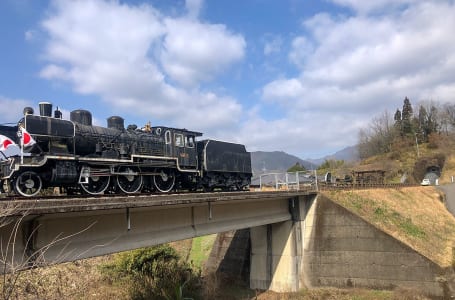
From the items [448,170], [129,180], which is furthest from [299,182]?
[448,170]

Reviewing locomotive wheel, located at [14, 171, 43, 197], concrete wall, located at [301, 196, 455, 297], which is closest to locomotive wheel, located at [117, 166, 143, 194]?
locomotive wheel, located at [14, 171, 43, 197]

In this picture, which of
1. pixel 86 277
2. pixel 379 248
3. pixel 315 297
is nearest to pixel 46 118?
pixel 86 277

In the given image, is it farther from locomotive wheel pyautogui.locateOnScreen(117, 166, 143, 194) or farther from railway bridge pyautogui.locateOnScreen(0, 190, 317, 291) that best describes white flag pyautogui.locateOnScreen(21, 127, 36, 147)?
locomotive wheel pyautogui.locateOnScreen(117, 166, 143, 194)

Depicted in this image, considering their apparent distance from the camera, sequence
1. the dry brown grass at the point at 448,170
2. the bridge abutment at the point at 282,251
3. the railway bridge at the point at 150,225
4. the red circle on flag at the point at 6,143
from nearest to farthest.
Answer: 1. the railway bridge at the point at 150,225
2. the red circle on flag at the point at 6,143
3. the bridge abutment at the point at 282,251
4. the dry brown grass at the point at 448,170

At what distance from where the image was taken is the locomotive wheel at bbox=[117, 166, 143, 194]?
1556 cm

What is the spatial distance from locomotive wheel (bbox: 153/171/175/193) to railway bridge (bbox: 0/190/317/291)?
2701 mm

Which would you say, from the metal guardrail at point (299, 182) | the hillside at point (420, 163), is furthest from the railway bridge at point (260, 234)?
the hillside at point (420, 163)

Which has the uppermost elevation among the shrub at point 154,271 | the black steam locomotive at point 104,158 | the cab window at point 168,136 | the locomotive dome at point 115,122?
the locomotive dome at point 115,122

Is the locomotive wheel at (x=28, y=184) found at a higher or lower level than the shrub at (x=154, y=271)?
higher

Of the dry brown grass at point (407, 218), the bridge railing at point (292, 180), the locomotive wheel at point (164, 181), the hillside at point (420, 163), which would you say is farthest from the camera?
the hillside at point (420, 163)

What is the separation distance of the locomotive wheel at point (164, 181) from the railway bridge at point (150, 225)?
8.86 feet

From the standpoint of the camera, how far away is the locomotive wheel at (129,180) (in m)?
15.6

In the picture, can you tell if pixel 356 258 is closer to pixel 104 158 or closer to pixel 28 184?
pixel 104 158

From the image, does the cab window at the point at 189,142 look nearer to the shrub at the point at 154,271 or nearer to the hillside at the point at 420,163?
the shrub at the point at 154,271
